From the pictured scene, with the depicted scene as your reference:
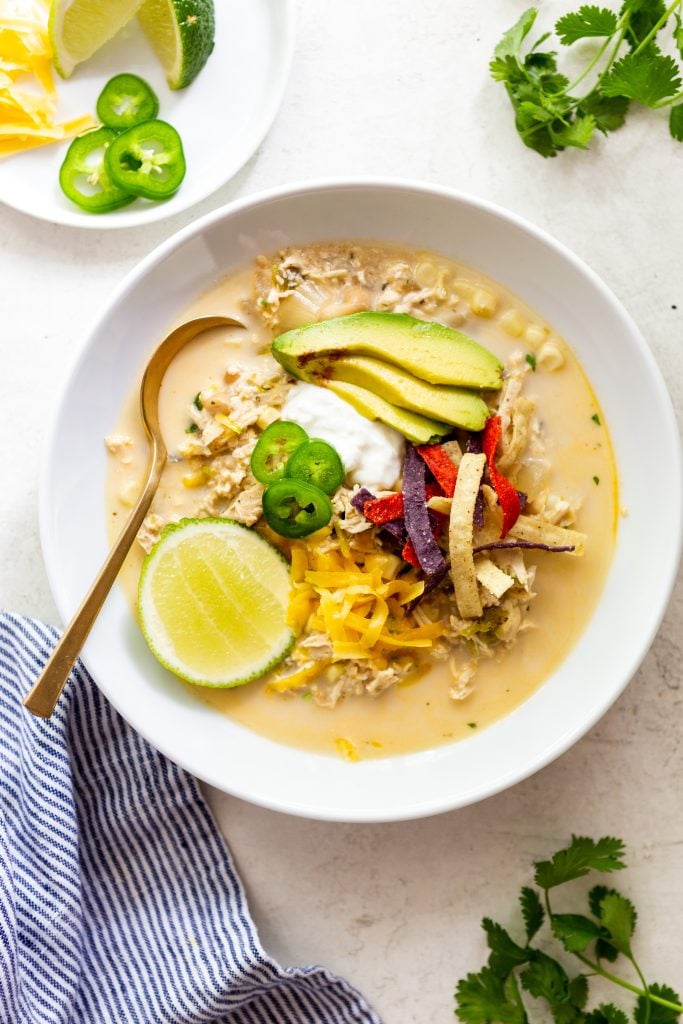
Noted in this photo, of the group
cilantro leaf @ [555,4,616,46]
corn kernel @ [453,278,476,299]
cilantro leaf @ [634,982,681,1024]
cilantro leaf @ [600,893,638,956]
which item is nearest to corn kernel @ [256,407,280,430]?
corn kernel @ [453,278,476,299]

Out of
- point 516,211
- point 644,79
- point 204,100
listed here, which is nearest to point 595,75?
point 644,79

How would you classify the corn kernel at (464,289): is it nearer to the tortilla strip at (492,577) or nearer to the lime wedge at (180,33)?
the tortilla strip at (492,577)

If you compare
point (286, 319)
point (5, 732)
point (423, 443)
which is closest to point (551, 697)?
point (423, 443)

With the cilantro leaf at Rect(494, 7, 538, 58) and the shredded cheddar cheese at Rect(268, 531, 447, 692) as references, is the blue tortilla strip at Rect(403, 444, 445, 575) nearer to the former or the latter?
the shredded cheddar cheese at Rect(268, 531, 447, 692)

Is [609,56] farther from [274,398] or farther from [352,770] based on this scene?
[352,770]

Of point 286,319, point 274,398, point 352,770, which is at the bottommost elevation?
point 352,770

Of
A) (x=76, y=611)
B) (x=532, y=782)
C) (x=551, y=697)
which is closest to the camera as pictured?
(x=76, y=611)

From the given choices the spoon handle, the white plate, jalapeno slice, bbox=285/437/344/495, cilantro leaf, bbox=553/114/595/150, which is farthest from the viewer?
the white plate
